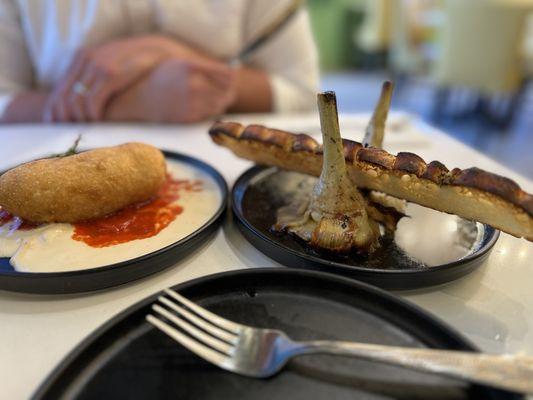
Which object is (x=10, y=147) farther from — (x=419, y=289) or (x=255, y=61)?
(x=419, y=289)

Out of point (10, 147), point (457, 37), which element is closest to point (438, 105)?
point (457, 37)

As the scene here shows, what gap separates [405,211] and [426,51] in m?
2.86

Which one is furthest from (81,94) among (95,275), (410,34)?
(410,34)

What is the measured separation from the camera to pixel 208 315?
1.44ft

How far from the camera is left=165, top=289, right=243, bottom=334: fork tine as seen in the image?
1.40 ft

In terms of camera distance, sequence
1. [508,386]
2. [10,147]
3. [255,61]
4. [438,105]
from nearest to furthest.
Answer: [508,386] → [10,147] → [255,61] → [438,105]

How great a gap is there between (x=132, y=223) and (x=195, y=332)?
0.26 m

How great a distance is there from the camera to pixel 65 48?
139 centimetres

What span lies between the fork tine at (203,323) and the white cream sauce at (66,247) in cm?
12

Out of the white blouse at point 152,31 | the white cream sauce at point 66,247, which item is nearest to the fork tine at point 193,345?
the white cream sauce at point 66,247

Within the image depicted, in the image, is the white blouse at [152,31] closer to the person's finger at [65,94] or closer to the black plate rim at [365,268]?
the person's finger at [65,94]

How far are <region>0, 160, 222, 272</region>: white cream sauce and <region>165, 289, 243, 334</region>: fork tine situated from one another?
12 centimetres

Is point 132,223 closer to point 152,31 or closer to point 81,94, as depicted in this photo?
point 81,94

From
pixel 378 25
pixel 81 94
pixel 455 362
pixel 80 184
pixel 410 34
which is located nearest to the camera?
pixel 455 362
